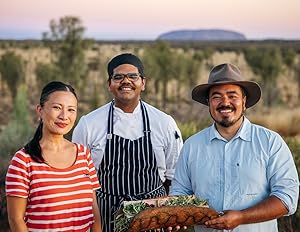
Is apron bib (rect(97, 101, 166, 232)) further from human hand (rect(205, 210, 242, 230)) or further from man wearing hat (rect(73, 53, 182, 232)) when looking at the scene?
human hand (rect(205, 210, 242, 230))

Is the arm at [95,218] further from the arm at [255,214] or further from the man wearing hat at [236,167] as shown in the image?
the arm at [255,214]

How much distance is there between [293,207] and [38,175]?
158 centimetres

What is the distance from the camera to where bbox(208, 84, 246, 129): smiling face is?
3947 mm

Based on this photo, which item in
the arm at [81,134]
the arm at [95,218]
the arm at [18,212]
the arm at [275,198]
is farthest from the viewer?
the arm at [81,134]

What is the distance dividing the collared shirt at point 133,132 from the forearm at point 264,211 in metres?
1.29

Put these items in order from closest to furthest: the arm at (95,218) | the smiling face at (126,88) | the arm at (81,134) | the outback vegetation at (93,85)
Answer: the arm at (95,218), the smiling face at (126,88), the arm at (81,134), the outback vegetation at (93,85)

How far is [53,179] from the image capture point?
3.71 m

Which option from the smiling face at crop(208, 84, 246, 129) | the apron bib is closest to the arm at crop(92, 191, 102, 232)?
the apron bib

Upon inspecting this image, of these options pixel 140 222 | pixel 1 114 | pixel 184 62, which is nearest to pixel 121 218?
pixel 140 222

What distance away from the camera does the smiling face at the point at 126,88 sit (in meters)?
4.78

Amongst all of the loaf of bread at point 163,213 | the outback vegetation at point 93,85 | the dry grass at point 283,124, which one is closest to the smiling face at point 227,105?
the loaf of bread at point 163,213

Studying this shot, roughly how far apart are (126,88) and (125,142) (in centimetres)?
42

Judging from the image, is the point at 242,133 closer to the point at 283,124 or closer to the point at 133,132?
the point at 133,132

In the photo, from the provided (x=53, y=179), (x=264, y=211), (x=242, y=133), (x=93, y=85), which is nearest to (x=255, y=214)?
(x=264, y=211)
